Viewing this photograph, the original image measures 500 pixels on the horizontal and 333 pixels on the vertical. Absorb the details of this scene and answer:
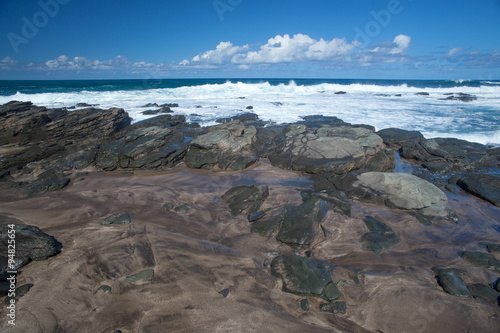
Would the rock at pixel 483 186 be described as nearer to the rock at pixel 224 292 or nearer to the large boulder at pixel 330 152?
the large boulder at pixel 330 152

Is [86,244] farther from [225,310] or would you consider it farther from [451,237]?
[451,237]

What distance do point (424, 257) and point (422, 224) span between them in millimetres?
1159

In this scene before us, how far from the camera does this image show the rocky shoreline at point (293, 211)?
141 inches

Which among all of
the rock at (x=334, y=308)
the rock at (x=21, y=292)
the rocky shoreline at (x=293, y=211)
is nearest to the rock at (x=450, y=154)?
the rocky shoreline at (x=293, y=211)

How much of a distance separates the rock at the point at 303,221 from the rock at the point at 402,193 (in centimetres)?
148

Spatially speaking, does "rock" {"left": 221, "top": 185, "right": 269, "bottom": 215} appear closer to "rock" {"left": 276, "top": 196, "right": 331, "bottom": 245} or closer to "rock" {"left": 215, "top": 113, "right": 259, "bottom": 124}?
"rock" {"left": 276, "top": 196, "right": 331, "bottom": 245}

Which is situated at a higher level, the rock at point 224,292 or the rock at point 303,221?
the rock at point 303,221

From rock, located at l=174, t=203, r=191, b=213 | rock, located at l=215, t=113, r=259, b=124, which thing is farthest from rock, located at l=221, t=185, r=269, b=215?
rock, located at l=215, t=113, r=259, b=124

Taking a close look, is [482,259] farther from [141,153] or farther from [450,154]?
[141,153]

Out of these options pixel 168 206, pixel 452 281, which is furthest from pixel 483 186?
pixel 168 206

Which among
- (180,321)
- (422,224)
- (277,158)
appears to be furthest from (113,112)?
(422,224)

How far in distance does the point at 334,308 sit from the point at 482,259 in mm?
3050

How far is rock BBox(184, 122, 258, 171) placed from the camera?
29.0ft

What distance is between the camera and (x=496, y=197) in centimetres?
661
